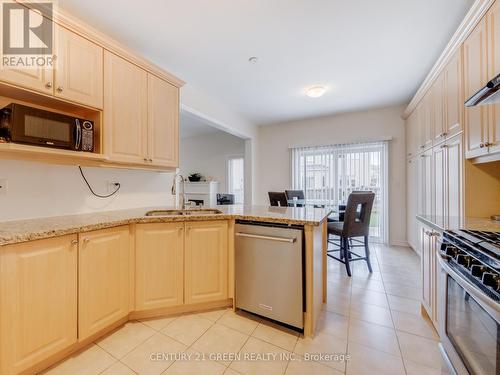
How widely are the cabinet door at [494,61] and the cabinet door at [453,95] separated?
0.40m

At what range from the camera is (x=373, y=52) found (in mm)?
2402

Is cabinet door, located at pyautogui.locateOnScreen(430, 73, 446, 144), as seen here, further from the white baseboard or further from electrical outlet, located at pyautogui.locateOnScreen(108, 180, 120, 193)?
electrical outlet, located at pyautogui.locateOnScreen(108, 180, 120, 193)

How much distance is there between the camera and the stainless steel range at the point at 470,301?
0.83 m

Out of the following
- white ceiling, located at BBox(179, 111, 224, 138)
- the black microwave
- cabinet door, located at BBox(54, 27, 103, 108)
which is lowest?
the black microwave

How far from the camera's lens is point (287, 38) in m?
2.18

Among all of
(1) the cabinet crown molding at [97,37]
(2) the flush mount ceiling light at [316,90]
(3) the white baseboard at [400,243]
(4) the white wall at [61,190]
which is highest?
(2) the flush mount ceiling light at [316,90]

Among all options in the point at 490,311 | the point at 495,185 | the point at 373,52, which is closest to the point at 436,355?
the point at 490,311

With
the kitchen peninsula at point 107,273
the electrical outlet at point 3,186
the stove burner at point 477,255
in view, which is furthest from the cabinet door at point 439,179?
the electrical outlet at point 3,186

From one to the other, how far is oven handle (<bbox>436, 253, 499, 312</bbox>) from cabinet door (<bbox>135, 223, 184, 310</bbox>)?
175cm

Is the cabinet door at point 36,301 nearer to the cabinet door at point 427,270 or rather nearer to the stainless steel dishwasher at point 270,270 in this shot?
the stainless steel dishwasher at point 270,270

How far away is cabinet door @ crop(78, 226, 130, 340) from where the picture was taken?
4.71 ft

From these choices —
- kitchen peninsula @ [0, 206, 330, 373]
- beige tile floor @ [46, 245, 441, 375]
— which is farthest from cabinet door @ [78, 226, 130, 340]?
beige tile floor @ [46, 245, 441, 375]

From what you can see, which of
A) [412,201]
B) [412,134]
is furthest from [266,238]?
[412,134]

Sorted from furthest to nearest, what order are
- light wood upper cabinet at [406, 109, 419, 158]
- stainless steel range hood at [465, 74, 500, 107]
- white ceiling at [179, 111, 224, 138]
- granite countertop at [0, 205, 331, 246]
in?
white ceiling at [179, 111, 224, 138], light wood upper cabinet at [406, 109, 419, 158], granite countertop at [0, 205, 331, 246], stainless steel range hood at [465, 74, 500, 107]
